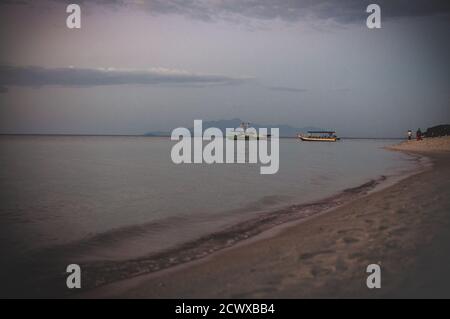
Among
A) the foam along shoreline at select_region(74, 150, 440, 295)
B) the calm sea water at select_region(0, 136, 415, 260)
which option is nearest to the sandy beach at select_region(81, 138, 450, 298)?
the foam along shoreline at select_region(74, 150, 440, 295)

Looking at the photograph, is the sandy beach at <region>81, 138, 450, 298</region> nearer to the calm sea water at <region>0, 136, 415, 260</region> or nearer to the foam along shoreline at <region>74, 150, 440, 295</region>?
the foam along shoreline at <region>74, 150, 440, 295</region>

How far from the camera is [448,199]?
10828 millimetres

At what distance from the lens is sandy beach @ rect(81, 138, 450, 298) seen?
17.6ft

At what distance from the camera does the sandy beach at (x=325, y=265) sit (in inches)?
211

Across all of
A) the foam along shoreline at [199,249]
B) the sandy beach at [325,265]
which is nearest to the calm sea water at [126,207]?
the foam along shoreline at [199,249]

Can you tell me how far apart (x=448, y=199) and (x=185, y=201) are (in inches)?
387

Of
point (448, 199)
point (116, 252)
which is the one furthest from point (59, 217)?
point (448, 199)

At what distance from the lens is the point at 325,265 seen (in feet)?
20.6

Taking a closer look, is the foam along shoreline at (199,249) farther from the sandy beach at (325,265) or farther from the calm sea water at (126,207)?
the calm sea water at (126,207)

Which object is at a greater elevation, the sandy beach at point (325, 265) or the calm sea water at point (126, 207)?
the calm sea water at point (126, 207)

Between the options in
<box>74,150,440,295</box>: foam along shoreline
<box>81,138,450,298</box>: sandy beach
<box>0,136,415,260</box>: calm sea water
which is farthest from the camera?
<box>0,136,415,260</box>: calm sea water

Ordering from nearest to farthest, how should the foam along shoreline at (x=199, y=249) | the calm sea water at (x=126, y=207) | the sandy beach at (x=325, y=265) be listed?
the sandy beach at (x=325, y=265)
the foam along shoreline at (x=199, y=249)
the calm sea water at (x=126, y=207)

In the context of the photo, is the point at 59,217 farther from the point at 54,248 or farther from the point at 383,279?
the point at 383,279

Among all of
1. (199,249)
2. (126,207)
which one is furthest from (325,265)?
(126,207)
